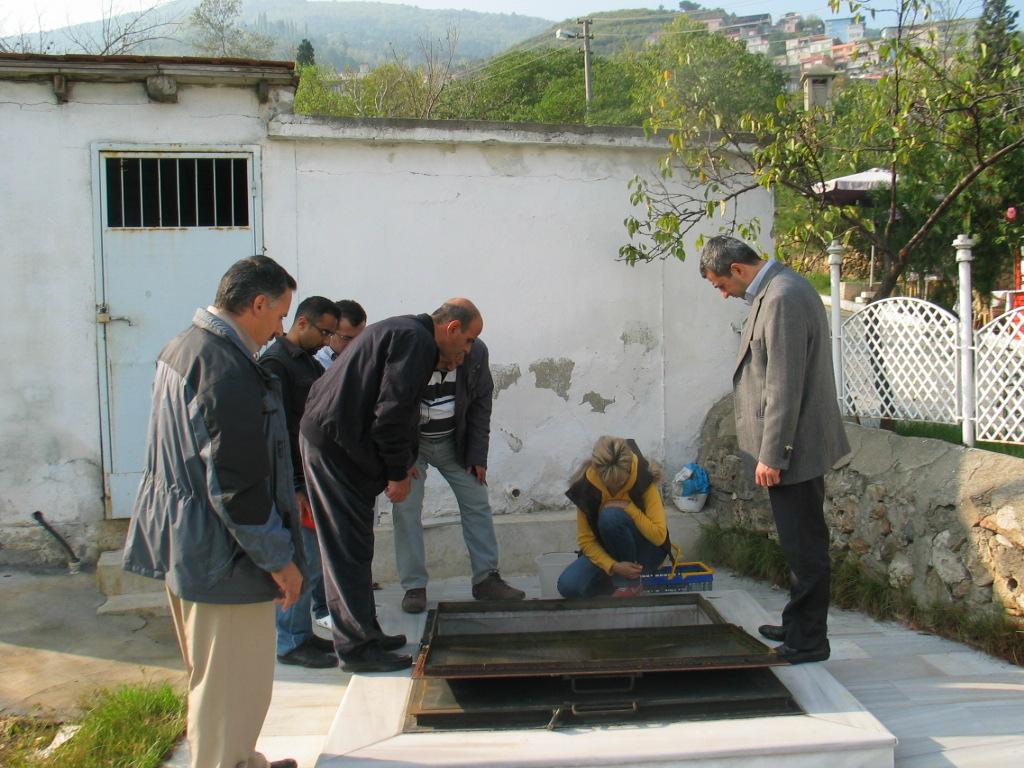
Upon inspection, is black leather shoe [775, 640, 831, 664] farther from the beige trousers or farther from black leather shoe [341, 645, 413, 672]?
the beige trousers

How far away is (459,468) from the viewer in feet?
16.7

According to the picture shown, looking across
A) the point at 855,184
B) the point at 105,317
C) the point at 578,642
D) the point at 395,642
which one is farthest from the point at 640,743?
the point at 855,184

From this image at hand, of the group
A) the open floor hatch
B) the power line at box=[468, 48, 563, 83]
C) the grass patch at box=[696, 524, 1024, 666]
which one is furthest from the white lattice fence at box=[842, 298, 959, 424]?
the power line at box=[468, 48, 563, 83]

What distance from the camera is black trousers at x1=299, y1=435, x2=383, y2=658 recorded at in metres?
3.93

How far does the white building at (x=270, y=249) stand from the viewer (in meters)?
5.87

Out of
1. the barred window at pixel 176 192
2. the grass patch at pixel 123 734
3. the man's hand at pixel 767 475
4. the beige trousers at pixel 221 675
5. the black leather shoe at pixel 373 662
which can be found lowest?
the grass patch at pixel 123 734

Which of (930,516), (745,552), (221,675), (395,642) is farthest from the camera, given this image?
(745,552)

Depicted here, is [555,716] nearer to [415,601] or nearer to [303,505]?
[415,601]

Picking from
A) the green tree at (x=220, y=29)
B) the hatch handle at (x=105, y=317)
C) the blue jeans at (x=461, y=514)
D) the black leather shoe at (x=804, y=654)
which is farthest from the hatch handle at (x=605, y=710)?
the green tree at (x=220, y=29)

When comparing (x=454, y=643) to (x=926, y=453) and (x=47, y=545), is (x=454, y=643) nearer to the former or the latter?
(x=926, y=453)

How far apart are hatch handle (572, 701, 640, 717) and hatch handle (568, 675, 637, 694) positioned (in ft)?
0.45

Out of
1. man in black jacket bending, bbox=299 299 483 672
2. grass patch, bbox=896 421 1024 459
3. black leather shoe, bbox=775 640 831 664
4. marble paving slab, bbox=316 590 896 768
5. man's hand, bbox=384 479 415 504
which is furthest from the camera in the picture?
grass patch, bbox=896 421 1024 459

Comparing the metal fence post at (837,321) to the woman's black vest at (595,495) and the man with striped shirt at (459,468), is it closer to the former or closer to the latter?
the woman's black vest at (595,495)

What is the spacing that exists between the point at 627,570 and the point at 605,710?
135 cm
